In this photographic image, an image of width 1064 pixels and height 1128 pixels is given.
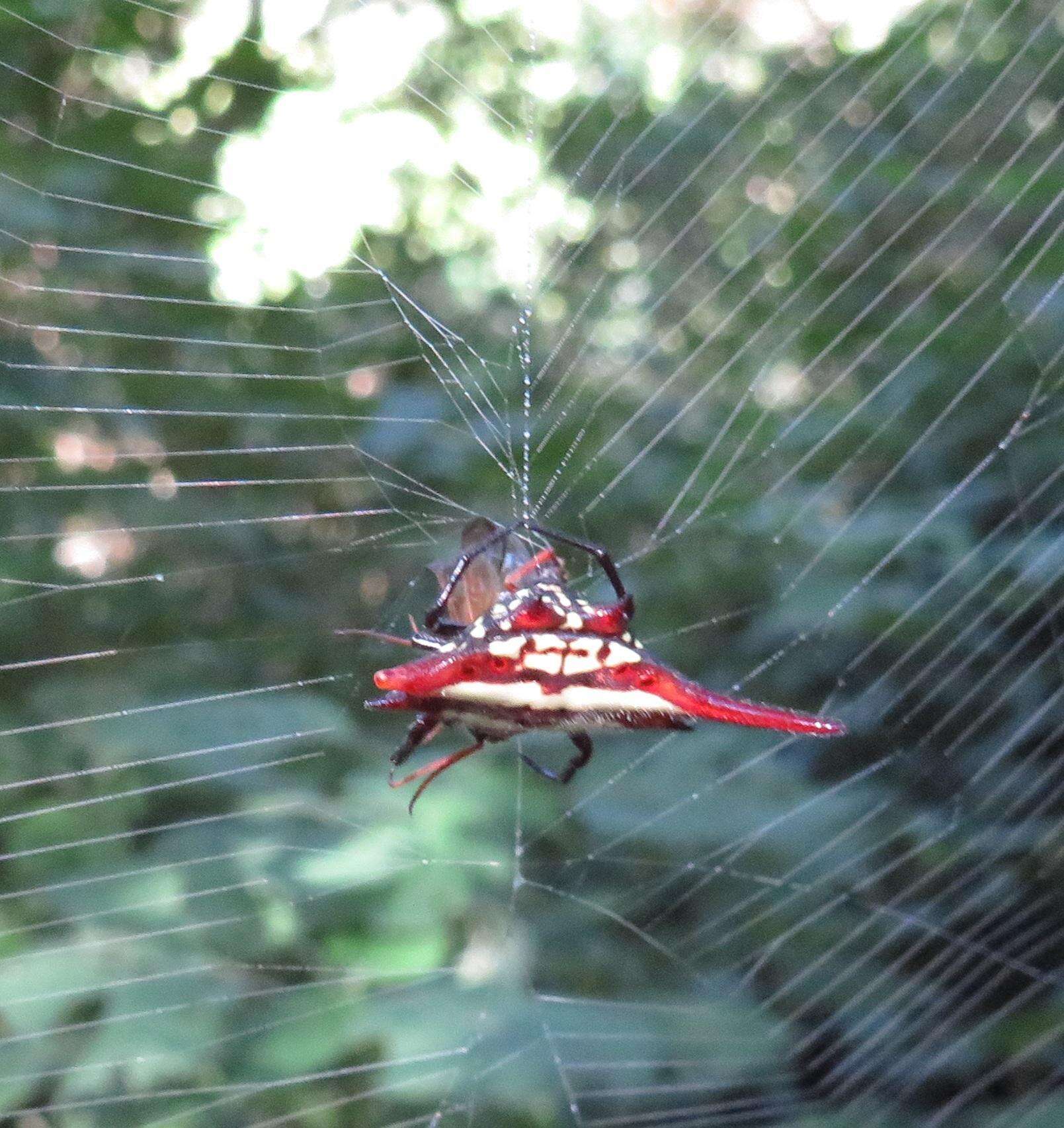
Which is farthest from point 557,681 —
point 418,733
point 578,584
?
point 578,584

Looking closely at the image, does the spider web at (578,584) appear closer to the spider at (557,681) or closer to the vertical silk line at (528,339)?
the vertical silk line at (528,339)

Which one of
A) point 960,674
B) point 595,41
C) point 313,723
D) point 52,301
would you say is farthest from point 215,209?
point 960,674

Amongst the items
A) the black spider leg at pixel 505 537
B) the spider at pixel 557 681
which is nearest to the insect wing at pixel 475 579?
the black spider leg at pixel 505 537

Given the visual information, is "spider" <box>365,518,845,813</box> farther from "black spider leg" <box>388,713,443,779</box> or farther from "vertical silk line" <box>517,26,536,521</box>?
"vertical silk line" <box>517,26,536,521</box>

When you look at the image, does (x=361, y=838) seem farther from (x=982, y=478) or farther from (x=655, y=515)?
(x=982, y=478)

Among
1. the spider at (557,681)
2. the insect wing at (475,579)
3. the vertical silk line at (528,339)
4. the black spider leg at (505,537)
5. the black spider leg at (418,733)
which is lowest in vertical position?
the spider at (557,681)

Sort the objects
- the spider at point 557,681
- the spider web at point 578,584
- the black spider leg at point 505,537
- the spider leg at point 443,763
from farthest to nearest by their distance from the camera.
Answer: the spider web at point 578,584 < the spider leg at point 443,763 < the black spider leg at point 505,537 < the spider at point 557,681

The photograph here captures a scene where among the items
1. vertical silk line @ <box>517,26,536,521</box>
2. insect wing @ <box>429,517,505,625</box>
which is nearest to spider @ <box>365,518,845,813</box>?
insect wing @ <box>429,517,505,625</box>
